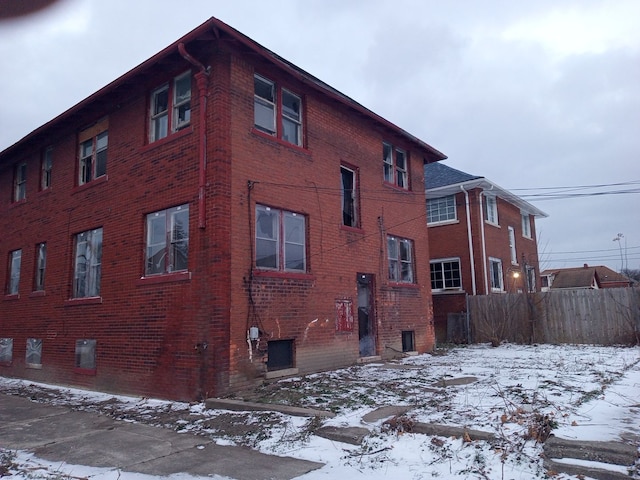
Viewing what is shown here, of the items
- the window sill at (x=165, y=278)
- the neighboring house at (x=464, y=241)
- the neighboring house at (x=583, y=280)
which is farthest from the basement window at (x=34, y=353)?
the neighboring house at (x=583, y=280)

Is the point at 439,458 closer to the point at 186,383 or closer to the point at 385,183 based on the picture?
the point at 186,383

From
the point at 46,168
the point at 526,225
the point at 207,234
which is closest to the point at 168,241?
the point at 207,234

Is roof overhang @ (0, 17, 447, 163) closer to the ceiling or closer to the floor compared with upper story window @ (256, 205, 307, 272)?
closer to the ceiling

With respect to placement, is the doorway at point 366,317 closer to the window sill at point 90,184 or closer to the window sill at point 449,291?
the window sill at point 90,184

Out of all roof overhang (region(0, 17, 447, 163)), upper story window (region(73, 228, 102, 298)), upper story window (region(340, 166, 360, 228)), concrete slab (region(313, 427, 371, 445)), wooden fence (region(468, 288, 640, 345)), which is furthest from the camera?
wooden fence (region(468, 288, 640, 345))

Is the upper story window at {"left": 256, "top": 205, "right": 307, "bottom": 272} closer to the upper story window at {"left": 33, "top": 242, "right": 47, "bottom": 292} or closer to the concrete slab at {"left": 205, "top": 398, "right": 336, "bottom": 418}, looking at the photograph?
the concrete slab at {"left": 205, "top": 398, "right": 336, "bottom": 418}

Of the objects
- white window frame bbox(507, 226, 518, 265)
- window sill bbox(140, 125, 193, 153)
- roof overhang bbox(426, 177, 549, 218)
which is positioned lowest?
white window frame bbox(507, 226, 518, 265)

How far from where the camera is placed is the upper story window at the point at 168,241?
9969 millimetres

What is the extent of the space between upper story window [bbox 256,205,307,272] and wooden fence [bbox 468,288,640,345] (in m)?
9.95

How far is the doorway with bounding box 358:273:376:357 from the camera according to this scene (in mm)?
13102

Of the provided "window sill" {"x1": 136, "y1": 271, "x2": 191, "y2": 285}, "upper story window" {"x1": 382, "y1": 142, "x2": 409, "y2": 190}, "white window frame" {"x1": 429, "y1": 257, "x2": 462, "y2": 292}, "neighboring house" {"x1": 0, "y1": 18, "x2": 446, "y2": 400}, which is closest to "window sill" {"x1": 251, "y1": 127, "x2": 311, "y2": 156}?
"neighboring house" {"x1": 0, "y1": 18, "x2": 446, "y2": 400}

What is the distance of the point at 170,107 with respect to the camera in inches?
422

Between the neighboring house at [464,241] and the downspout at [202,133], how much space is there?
13.7 meters

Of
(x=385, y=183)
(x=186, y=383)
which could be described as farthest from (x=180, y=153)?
(x=385, y=183)
